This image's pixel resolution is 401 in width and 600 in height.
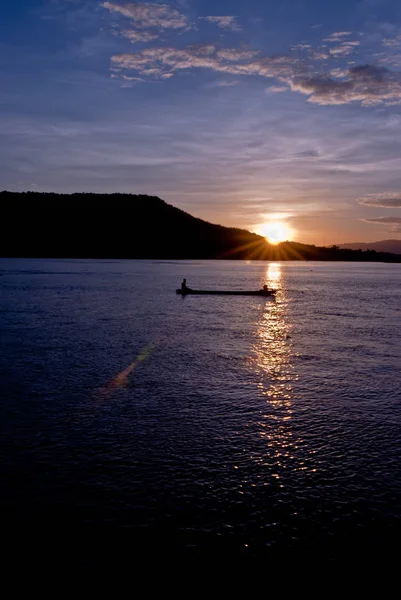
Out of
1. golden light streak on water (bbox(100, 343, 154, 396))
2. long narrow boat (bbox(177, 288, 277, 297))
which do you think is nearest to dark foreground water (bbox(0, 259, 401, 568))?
golden light streak on water (bbox(100, 343, 154, 396))

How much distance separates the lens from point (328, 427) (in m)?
25.2

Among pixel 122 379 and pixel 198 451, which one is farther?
pixel 122 379

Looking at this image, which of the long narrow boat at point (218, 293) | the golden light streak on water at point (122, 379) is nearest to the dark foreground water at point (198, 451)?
the golden light streak on water at point (122, 379)

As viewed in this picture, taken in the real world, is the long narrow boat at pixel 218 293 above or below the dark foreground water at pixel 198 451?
above

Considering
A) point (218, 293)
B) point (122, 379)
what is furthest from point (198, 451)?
point (218, 293)

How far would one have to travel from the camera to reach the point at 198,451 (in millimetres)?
21828

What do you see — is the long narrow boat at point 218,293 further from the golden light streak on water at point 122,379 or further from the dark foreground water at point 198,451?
the golden light streak on water at point 122,379

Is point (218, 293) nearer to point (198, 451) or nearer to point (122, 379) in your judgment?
point (122, 379)

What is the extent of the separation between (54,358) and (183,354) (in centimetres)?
1082

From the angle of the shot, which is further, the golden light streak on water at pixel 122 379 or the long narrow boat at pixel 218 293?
the long narrow boat at pixel 218 293

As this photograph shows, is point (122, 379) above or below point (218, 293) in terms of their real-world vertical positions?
below

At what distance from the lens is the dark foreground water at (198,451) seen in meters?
15.4

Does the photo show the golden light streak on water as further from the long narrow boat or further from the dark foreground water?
the long narrow boat

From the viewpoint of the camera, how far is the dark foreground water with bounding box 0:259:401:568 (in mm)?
15398
